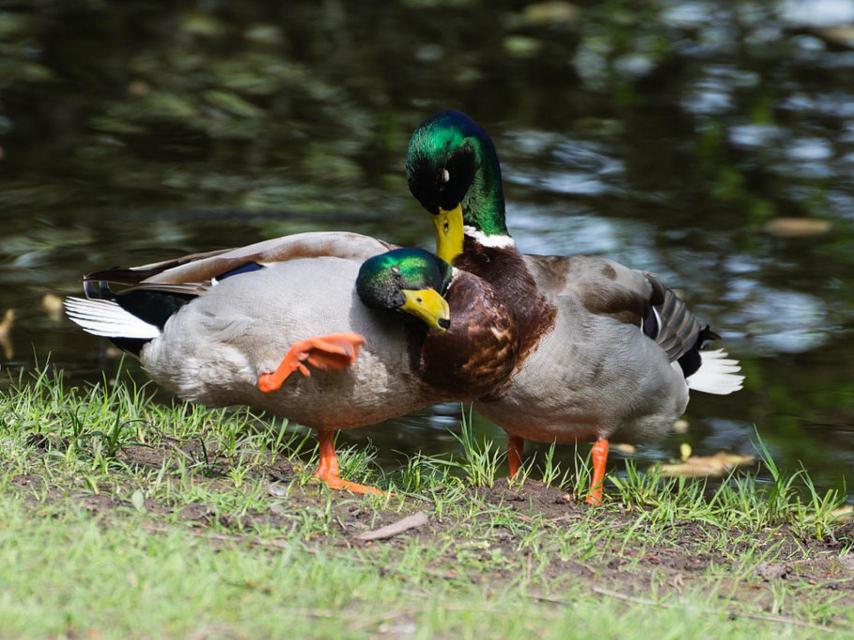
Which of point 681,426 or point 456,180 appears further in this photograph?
point 681,426

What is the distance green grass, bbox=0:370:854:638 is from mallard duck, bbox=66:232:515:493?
0.80 feet

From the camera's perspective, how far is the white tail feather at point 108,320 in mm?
4164

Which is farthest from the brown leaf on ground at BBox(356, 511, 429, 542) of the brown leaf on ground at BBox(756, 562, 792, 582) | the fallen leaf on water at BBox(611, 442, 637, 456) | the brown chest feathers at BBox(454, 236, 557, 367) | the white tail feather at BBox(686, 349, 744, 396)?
the fallen leaf on water at BBox(611, 442, 637, 456)

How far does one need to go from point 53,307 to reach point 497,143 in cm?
325

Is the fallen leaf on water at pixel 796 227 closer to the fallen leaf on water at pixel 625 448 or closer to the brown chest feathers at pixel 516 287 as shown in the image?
the fallen leaf on water at pixel 625 448

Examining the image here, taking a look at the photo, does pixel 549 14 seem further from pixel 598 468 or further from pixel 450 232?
pixel 598 468

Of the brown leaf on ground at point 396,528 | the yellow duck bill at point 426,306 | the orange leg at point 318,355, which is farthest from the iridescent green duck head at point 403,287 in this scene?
the brown leaf on ground at point 396,528

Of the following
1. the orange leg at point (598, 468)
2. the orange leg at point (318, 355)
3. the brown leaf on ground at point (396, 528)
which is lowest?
the orange leg at point (598, 468)

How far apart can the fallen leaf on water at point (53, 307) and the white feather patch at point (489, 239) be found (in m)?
2.38

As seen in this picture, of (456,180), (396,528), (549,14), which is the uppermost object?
(456,180)

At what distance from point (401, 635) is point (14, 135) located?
6.56 metres

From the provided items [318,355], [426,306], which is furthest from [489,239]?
[318,355]

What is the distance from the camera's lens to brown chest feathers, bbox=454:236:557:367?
432 cm

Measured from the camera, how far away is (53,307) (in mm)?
6270
